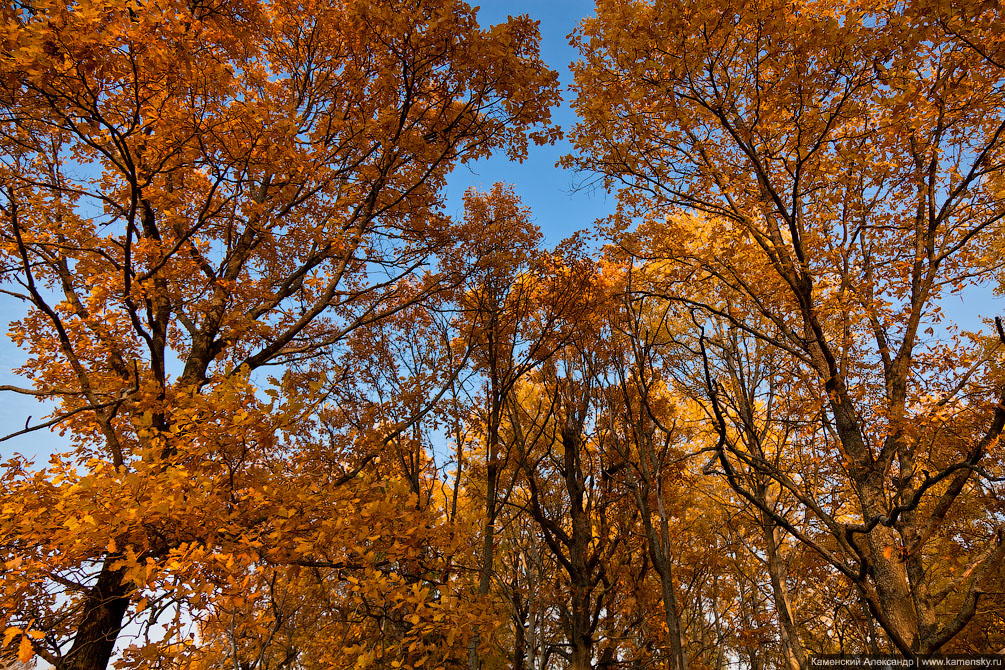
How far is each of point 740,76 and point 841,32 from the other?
0.96 meters

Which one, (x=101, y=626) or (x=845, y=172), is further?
(x=845, y=172)

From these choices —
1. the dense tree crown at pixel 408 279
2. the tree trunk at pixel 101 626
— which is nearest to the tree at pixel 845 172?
the dense tree crown at pixel 408 279

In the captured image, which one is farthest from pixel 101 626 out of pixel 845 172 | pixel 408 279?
pixel 845 172

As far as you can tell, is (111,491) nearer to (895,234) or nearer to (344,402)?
(344,402)

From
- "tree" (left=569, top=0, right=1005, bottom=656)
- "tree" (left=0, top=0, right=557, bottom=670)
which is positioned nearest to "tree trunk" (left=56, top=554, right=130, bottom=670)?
"tree" (left=0, top=0, right=557, bottom=670)

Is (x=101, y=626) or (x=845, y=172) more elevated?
(x=845, y=172)

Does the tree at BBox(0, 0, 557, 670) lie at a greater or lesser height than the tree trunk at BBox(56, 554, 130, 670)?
greater

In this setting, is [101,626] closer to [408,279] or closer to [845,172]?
[408,279]

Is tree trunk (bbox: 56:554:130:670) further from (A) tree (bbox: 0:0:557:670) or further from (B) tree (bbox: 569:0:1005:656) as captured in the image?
(B) tree (bbox: 569:0:1005:656)

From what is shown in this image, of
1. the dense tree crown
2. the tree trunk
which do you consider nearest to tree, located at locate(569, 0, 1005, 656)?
the dense tree crown

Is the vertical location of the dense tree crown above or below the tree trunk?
above

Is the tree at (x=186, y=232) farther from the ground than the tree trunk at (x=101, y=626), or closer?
farther from the ground

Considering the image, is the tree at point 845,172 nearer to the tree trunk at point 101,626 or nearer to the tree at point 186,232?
the tree at point 186,232

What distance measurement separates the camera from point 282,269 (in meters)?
6.27
